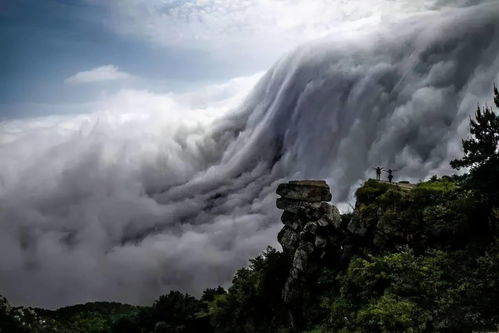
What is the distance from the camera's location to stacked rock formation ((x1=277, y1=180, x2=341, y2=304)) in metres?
24.5

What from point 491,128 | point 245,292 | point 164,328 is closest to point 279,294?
point 245,292

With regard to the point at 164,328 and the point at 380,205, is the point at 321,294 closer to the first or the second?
the point at 380,205

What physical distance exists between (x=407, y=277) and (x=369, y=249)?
512 cm

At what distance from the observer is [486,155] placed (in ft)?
61.1

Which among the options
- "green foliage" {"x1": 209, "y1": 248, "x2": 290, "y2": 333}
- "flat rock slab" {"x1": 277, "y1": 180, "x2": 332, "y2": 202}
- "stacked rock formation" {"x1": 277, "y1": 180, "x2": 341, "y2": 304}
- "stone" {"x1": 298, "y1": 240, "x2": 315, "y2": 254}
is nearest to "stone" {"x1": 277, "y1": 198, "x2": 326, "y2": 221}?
"stacked rock formation" {"x1": 277, "y1": 180, "x2": 341, "y2": 304}

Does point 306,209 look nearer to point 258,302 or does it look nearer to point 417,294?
point 258,302

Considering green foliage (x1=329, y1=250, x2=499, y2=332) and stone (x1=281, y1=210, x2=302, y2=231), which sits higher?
stone (x1=281, y1=210, x2=302, y2=231)

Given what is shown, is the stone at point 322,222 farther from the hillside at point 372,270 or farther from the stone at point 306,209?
the stone at point 306,209

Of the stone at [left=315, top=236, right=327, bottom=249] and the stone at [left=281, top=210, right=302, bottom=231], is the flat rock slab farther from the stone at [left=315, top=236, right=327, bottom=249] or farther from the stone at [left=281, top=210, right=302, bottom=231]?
the stone at [left=315, top=236, right=327, bottom=249]

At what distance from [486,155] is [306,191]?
12067 millimetres

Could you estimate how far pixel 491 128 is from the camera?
18.9 metres

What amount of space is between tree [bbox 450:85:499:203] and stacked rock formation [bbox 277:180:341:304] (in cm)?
939

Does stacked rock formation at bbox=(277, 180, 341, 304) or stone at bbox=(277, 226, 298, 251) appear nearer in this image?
stacked rock formation at bbox=(277, 180, 341, 304)

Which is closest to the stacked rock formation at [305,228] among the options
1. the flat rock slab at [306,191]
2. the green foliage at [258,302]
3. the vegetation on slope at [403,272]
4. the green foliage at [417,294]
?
the flat rock slab at [306,191]
